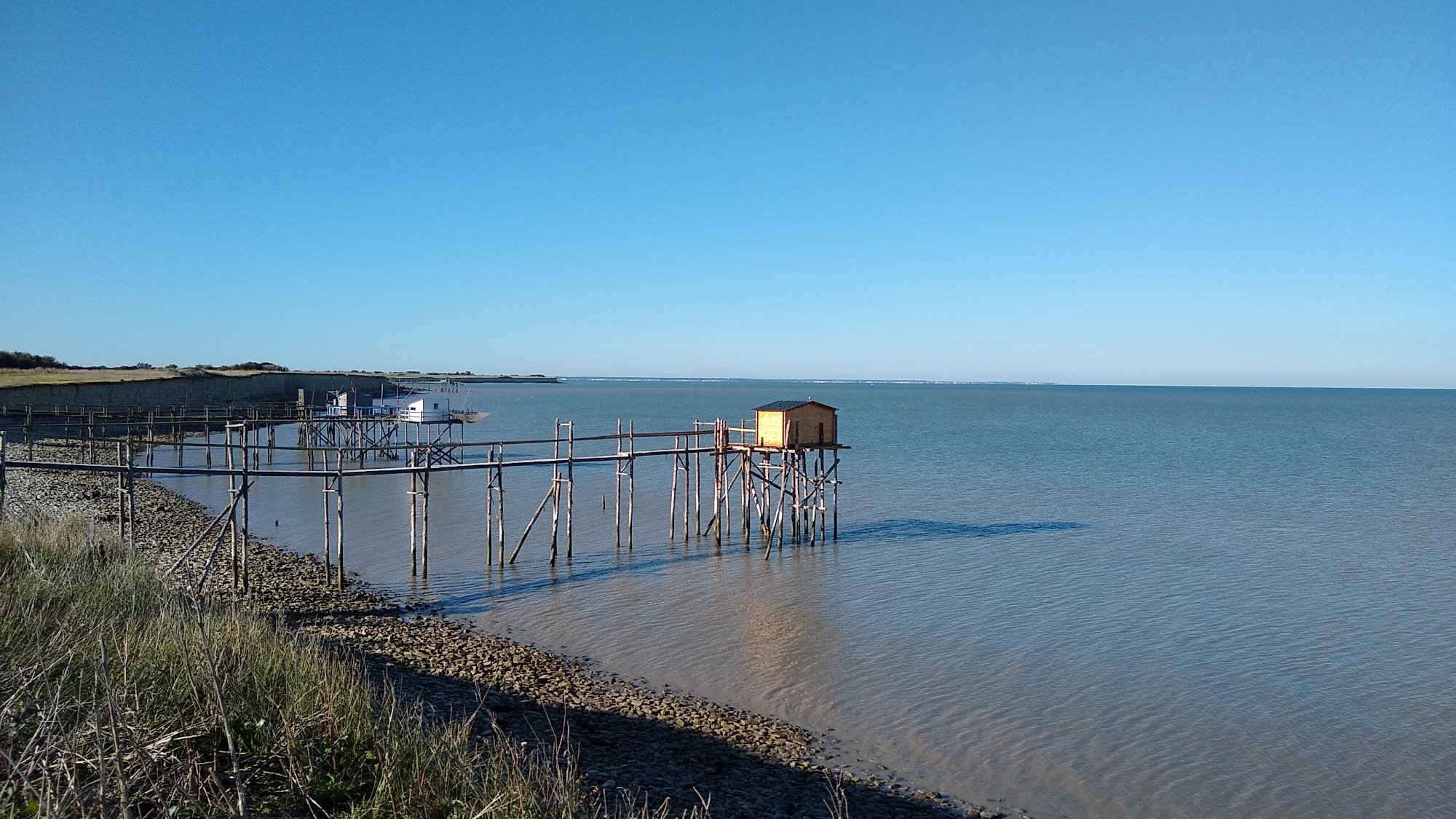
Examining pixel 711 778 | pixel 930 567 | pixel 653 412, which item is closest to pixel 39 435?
pixel 930 567

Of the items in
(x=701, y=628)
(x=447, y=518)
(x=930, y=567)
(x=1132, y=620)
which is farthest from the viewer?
(x=447, y=518)

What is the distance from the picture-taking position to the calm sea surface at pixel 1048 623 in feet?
30.8

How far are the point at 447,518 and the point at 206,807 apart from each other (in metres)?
20.6

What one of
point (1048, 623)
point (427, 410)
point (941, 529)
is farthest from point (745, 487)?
point (427, 410)

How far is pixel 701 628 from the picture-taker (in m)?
13.9

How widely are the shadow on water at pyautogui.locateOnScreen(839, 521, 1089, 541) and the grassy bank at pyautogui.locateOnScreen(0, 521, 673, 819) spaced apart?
52.1 feet

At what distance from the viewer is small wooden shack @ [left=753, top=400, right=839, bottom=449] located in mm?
21359

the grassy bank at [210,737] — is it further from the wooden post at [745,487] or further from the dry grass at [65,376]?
the dry grass at [65,376]

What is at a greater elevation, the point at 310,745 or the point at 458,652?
the point at 310,745

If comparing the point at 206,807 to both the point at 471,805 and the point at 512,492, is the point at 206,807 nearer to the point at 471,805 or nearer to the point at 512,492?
the point at 471,805

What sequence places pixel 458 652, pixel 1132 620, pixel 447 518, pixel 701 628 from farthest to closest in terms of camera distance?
pixel 447 518, pixel 1132 620, pixel 701 628, pixel 458 652

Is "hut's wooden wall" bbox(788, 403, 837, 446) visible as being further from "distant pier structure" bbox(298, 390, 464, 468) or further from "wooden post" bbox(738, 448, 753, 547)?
"distant pier structure" bbox(298, 390, 464, 468)

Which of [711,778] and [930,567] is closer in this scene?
[711,778]

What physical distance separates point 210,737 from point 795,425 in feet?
54.5
